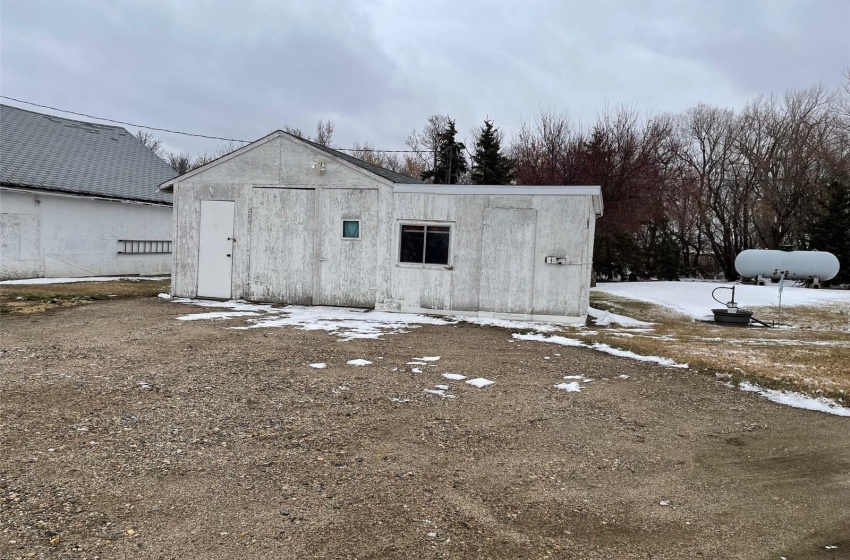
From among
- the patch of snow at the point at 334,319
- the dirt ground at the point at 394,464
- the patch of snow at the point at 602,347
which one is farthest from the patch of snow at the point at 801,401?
the patch of snow at the point at 334,319

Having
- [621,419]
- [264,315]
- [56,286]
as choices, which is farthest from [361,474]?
[56,286]

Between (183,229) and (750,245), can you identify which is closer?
(183,229)

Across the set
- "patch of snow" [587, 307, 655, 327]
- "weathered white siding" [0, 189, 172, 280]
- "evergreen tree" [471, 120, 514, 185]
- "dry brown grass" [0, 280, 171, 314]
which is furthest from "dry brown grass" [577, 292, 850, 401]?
"evergreen tree" [471, 120, 514, 185]

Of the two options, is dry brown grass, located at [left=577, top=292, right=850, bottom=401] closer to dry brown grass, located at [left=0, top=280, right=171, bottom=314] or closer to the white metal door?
the white metal door

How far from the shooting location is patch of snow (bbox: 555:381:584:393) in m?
5.81

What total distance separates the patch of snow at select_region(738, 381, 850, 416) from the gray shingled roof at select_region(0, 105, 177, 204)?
15.9 meters

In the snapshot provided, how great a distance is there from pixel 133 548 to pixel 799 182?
32.4 metres

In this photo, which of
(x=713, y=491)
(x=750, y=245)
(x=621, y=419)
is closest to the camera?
(x=713, y=491)

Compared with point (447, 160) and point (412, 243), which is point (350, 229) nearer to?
point (412, 243)

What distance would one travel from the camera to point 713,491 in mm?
3449

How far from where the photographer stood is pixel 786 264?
14953 mm

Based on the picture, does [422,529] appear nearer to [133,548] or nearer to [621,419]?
[133,548]

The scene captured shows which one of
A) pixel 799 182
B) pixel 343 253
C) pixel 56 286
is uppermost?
pixel 799 182

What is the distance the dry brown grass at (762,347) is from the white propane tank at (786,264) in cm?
140
